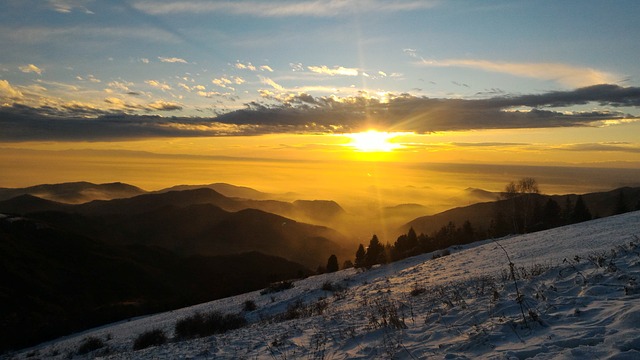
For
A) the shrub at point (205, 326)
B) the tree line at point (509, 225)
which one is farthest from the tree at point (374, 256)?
the shrub at point (205, 326)

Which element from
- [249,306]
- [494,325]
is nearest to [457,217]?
[249,306]

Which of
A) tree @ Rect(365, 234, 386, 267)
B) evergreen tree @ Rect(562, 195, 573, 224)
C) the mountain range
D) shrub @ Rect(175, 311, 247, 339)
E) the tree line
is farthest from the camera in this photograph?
evergreen tree @ Rect(562, 195, 573, 224)

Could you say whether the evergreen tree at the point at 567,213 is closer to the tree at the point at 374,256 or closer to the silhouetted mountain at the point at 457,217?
the tree at the point at 374,256

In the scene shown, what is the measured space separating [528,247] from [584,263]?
7.21m

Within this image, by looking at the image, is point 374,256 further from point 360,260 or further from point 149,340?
point 149,340

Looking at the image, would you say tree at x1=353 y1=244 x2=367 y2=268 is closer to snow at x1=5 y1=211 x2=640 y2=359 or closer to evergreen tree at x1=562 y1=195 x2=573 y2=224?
evergreen tree at x1=562 y1=195 x2=573 y2=224

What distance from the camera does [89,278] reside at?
75.1m

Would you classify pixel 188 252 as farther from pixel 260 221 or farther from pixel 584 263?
pixel 584 263

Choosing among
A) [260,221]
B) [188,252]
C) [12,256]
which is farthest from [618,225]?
[260,221]

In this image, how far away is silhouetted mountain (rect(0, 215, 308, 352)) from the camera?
4700cm

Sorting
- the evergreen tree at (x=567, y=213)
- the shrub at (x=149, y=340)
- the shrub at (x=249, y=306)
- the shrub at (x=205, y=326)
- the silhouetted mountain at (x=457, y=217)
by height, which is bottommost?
the silhouetted mountain at (x=457, y=217)

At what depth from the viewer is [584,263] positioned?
8867mm

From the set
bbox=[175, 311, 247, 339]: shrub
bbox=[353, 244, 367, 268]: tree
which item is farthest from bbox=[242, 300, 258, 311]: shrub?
bbox=[353, 244, 367, 268]: tree

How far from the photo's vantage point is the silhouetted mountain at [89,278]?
47.0 m
